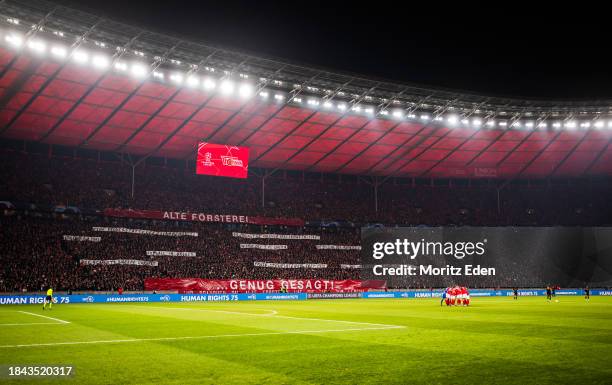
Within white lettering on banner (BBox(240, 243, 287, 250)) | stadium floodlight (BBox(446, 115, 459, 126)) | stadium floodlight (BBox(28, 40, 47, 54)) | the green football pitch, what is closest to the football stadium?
stadium floodlight (BBox(28, 40, 47, 54))

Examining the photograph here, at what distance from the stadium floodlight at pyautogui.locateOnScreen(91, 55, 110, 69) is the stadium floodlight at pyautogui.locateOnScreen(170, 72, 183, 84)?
5.81m

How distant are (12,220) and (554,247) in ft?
189

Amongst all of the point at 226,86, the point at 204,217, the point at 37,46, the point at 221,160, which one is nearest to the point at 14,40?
the point at 37,46

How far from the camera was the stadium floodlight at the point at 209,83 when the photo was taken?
50531 millimetres

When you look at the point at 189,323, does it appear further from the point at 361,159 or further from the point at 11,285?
the point at 361,159

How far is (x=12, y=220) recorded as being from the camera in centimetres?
5134

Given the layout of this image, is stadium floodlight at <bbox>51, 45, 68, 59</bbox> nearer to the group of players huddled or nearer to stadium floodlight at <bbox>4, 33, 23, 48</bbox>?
stadium floodlight at <bbox>4, 33, 23, 48</bbox>

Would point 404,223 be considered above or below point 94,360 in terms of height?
A: above

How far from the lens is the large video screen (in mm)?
64750

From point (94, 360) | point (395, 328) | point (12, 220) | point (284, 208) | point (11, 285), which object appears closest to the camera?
point (94, 360)

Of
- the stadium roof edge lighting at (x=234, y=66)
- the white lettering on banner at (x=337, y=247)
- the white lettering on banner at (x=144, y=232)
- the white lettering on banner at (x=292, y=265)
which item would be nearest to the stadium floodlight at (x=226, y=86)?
the stadium roof edge lighting at (x=234, y=66)

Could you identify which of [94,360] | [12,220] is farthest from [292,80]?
→ [94,360]

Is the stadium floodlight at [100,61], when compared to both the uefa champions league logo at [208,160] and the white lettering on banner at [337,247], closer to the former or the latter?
the uefa champions league logo at [208,160]

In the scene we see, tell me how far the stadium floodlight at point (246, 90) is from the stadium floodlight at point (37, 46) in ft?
55.7
